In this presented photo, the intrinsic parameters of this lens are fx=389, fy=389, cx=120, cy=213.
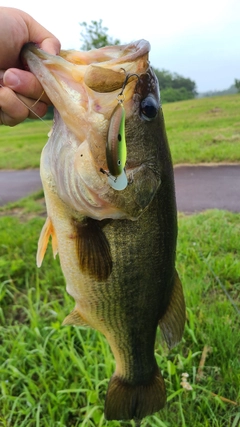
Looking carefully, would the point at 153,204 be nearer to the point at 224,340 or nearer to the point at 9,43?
the point at 9,43

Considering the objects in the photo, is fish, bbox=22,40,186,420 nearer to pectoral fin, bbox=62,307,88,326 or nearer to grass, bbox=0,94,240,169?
pectoral fin, bbox=62,307,88,326

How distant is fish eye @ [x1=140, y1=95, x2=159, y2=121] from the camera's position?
3.57ft

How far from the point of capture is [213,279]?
2.82 m

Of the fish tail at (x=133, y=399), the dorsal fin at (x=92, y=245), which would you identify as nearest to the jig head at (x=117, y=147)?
the dorsal fin at (x=92, y=245)

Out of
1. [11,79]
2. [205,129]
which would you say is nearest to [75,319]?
[11,79]

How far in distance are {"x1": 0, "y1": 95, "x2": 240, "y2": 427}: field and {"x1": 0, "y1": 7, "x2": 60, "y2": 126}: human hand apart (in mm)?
1451

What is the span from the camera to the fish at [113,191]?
3.42ft

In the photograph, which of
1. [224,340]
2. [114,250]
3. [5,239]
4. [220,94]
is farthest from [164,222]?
[220,94]

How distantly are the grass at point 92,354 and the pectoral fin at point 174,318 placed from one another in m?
0.72

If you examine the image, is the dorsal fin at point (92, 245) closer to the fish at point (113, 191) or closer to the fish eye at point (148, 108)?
the fish at point (113, 191)

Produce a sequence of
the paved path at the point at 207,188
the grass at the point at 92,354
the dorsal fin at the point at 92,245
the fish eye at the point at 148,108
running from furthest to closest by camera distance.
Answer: the paved path at the point at 207,188
the grass at the point at 92,354
the dorsal fin at the point at 92,245
the fish eye at the point at 148,108

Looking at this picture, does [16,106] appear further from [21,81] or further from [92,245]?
[92,245]

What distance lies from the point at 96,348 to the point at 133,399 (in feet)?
2.53

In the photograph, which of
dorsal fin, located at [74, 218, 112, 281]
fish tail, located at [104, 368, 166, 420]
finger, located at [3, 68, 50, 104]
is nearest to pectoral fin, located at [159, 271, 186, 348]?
fish tail, located at [104, 368, 166, 420]
